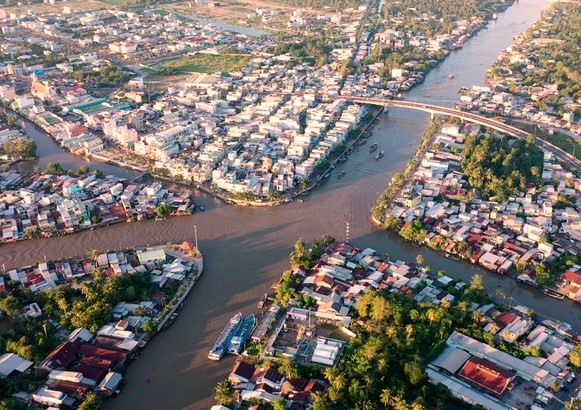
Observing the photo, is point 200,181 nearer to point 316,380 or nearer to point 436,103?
point 316,380

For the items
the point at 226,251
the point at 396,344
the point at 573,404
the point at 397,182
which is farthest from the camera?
the point at 397,182

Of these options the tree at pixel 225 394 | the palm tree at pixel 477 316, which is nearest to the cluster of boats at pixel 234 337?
the tree at pixel 225 394

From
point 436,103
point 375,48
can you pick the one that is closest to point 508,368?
point 436,103

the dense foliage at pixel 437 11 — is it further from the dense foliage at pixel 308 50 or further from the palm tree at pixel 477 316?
the palm tree at pixel 477 316

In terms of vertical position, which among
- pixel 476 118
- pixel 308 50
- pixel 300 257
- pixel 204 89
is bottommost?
pixel 300 257

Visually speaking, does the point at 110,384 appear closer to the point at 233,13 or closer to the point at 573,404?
the point at 573,404

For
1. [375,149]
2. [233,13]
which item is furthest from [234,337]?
[233,13]

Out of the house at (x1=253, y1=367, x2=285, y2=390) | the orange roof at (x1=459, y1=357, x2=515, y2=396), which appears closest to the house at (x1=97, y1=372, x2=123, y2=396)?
the house at (x1=253, y1=367, x2=285, y2=390)
